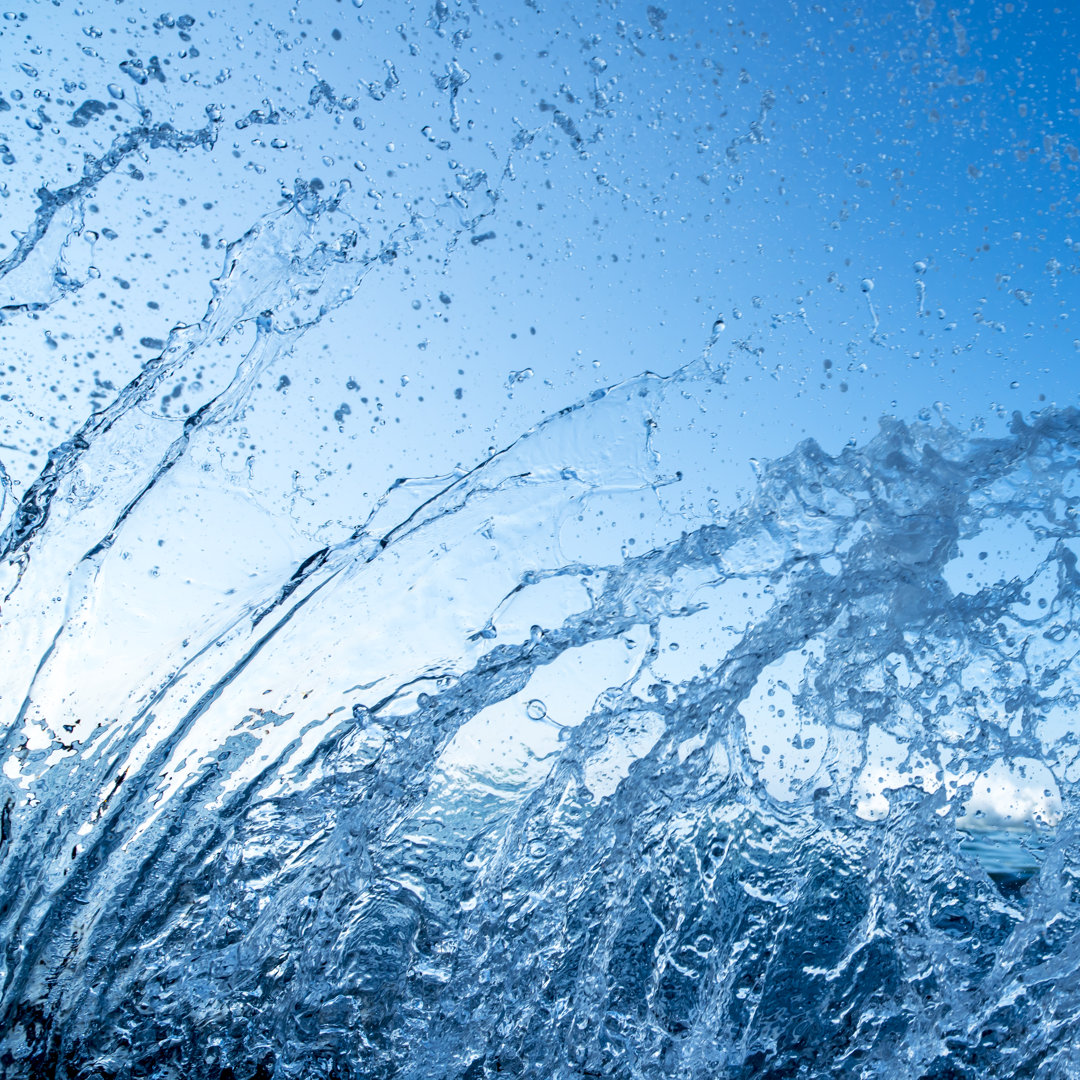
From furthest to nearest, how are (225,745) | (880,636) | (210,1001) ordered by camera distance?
(880,636) → (225,745) → (210,1001)

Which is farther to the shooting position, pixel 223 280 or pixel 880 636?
pixel 880 636

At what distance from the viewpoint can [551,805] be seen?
366 centimetres

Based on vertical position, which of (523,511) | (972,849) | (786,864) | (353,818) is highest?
(523,511)

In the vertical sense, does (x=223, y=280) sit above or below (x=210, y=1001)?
above

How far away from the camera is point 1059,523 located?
396 centimetres

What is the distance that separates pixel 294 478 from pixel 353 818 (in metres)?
1.52

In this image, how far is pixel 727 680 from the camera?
3.85 metres

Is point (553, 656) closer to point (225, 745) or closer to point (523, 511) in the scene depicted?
point (523, 511)

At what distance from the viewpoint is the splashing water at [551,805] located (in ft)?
9.68

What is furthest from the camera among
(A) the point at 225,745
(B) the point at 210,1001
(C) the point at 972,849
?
(C) the point at 972,849

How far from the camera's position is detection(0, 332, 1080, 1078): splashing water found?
295cm

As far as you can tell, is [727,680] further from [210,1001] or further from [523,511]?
[210,1001]

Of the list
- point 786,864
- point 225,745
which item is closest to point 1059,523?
point 786,864

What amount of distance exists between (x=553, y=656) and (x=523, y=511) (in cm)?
69
